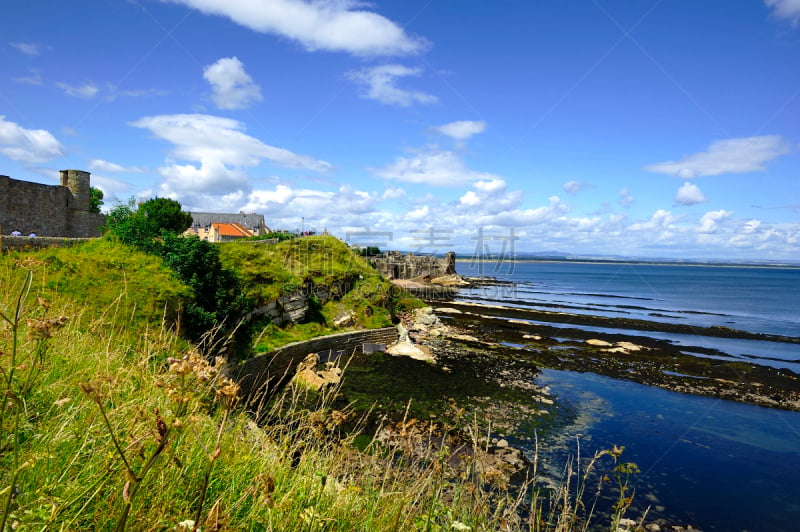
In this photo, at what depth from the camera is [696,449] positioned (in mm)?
16078

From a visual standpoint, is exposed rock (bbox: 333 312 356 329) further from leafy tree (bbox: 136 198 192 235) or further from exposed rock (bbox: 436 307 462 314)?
leafy tree (bbox: 136 198 192 235)

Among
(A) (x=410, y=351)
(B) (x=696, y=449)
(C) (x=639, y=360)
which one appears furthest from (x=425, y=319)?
(B) (x=696, y=449)

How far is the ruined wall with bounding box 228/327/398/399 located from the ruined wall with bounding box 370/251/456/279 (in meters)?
43.7

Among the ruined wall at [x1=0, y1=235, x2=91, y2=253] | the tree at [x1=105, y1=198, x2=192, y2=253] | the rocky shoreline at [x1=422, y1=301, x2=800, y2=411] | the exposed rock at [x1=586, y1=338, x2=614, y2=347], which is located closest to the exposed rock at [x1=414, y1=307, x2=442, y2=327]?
the rocky shoreline at [x1=422, y1=301, x2=800, y2=411]

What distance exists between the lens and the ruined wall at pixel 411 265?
75475mm

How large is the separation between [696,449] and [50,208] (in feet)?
109

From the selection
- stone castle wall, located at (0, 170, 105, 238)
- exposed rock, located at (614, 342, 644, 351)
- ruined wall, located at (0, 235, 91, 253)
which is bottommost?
exposed rock, located at (614, 342, 644, 351)

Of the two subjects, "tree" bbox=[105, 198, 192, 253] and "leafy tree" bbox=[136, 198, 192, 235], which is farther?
"leafy tree" bbox=[136, 198, 192, 235]

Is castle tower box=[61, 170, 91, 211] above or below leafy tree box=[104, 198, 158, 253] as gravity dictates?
above

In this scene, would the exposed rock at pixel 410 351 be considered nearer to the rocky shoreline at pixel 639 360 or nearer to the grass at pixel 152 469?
the rocky shoreline at pixel 639 360

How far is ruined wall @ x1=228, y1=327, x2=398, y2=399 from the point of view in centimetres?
1755

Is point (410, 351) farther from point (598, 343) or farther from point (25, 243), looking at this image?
point (25, 243)

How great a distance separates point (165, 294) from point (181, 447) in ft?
43.7

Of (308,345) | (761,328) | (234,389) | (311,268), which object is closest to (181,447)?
(234,389)
